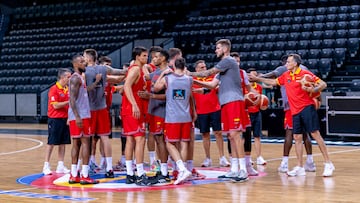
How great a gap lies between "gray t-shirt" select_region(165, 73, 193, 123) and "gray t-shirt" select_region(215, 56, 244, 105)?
643mm

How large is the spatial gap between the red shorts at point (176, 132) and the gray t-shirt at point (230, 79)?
2.48 feet

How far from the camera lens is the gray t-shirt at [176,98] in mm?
9477

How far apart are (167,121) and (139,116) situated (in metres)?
0.42

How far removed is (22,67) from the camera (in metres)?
30.1

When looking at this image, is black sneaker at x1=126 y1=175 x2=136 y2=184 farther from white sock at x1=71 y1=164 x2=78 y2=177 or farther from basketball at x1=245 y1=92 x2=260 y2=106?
basketball at x1=245 y1=92 x2=260 y2=106

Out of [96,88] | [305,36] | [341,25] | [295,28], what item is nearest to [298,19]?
[295,28]

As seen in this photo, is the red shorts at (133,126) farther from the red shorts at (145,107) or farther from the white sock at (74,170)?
the white sock at (74,170)

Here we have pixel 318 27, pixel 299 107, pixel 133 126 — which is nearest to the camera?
pixel 133 126

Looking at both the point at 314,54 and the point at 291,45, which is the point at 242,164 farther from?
the point at 291,45

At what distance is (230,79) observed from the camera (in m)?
9.87

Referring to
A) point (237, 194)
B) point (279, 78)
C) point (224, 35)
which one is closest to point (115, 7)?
point (224, 35)

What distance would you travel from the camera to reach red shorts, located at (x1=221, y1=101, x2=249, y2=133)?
32.2 ft

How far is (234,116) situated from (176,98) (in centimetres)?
92

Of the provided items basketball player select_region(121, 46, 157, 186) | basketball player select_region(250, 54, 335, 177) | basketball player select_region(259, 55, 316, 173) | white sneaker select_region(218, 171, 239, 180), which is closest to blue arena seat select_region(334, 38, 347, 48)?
basketball player select_region(259, 55, 316, 173)
